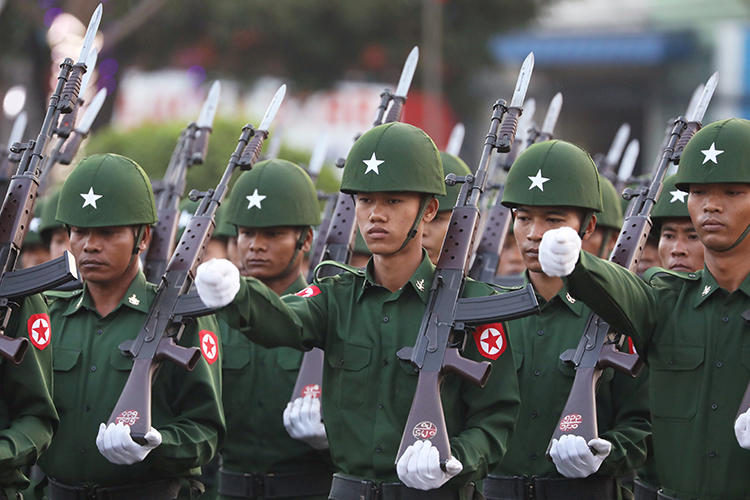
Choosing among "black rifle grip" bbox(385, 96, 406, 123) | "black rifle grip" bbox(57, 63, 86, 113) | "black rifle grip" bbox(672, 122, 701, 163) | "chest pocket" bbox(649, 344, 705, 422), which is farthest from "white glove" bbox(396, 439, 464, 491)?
"black rifle grip" bbox(385, 96, 406, 123)

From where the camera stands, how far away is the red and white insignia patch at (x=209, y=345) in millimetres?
6426

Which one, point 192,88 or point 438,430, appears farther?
point 192,88

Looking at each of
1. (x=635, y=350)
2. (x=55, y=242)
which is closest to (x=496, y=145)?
(x=635, y=350)

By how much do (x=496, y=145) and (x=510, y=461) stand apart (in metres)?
1.56

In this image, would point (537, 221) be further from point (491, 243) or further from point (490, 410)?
point (491, 243)

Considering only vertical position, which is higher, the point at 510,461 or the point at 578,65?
the point at 578,65

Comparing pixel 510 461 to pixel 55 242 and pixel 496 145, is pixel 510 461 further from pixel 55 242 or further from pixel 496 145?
pixel 55 242

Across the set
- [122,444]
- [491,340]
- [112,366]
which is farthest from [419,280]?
[112,366]

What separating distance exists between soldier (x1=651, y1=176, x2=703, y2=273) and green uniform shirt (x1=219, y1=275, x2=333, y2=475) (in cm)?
216

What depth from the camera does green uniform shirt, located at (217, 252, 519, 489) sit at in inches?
221

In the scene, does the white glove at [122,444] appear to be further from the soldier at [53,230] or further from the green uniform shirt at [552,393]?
the soldier at [53,230]

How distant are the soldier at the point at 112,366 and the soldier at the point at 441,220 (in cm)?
147

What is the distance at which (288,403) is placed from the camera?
23.3ft

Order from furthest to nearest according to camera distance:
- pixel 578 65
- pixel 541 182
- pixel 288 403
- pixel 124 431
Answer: pixel 578 65, pixel 288 403, pixel 541 182, pixel 124 431
